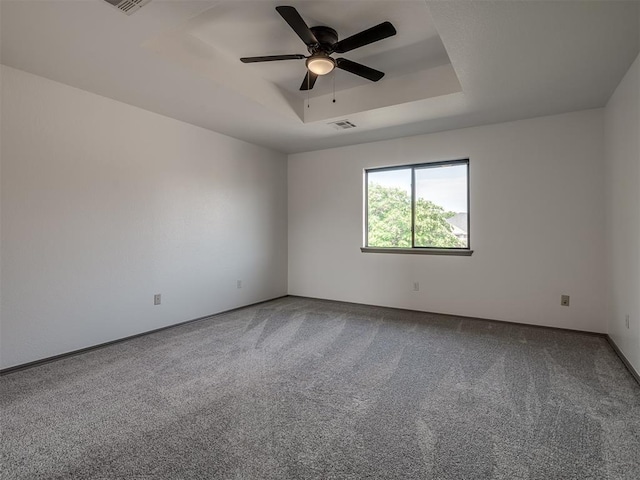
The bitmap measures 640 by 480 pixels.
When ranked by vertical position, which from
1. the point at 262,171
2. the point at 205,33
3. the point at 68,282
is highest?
the point at 205,33

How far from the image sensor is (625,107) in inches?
106

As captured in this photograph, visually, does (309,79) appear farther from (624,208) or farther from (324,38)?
(624,208)

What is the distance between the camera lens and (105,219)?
318 centimetres

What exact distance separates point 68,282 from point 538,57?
424 centimetres

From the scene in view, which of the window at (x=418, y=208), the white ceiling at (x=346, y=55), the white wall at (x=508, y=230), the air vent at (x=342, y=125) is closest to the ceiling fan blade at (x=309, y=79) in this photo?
the white ceiling at (x=346, y=55)

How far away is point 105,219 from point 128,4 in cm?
200

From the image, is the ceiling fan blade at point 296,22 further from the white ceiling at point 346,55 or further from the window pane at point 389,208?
the window pane at point 389,208

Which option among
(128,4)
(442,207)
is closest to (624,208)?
(442,207)

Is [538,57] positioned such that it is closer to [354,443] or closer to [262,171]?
[354,443]

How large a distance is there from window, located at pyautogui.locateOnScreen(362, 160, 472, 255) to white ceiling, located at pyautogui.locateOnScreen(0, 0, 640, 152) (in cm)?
70

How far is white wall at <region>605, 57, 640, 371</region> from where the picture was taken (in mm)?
2426

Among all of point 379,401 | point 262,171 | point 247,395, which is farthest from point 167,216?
point 379,401

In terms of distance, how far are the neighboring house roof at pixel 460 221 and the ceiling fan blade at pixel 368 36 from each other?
2.62 meters

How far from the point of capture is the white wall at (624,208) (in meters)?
2.43
